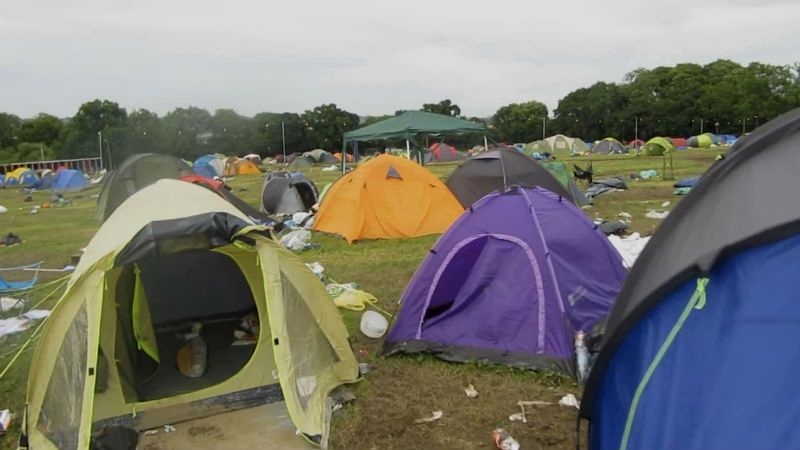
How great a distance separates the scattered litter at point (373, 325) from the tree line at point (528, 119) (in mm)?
47708

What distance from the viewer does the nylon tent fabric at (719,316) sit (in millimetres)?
2508

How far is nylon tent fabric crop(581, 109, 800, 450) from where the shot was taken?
8.23ft

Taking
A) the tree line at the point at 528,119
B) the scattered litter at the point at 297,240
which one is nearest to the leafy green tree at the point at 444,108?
the tree line at the point at 528,119

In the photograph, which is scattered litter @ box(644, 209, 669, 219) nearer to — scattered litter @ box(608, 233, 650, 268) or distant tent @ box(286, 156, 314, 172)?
scattered litter @ box(608, 233, 650, 268)

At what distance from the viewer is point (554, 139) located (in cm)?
4809

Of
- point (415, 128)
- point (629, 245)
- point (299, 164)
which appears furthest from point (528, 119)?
point (629, 245)

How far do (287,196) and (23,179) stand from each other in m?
30.2


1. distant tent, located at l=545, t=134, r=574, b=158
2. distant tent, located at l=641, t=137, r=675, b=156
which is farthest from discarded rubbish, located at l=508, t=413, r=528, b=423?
distant tent, located at l=545, t=134, r=574, b=158

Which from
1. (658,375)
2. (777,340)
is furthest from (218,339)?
(777,340)

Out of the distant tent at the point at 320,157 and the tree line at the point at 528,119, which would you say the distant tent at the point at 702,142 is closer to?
the tree line at the point at 528,119

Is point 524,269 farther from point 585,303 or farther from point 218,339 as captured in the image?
point 218,339

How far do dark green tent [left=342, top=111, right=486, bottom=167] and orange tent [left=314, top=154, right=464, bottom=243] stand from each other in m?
3.11

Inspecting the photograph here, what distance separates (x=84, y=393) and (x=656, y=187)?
1680cm

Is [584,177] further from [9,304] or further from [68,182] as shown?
[68,182]
